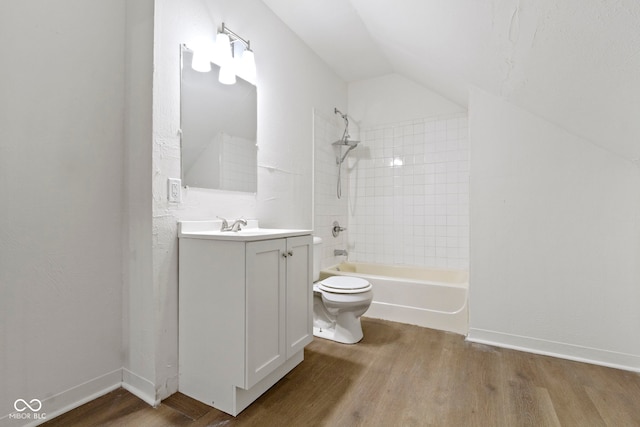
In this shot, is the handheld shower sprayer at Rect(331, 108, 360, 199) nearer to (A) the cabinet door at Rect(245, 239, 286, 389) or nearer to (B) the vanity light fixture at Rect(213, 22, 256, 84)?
Result: (B) the vanity light fixture at Rect(213, 22, 256, 84)

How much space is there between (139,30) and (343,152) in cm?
221

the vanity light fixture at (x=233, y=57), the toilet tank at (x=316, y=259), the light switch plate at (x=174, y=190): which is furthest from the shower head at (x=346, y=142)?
the light switch plate at (x=174, y=190)

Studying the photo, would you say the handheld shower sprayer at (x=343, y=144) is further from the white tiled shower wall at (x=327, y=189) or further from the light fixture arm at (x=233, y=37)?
the light fixture arm at (x=233, y=37)

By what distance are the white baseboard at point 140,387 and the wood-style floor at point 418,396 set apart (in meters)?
0.03

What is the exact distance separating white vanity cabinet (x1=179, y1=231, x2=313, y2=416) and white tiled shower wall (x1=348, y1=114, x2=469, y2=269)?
185 cm

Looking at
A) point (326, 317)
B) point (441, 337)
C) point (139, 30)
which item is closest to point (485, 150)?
point (441, 337)

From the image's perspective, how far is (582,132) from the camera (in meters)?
1.82

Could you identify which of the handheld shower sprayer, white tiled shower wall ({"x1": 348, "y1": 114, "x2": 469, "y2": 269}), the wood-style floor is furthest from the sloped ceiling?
the wood-style floor

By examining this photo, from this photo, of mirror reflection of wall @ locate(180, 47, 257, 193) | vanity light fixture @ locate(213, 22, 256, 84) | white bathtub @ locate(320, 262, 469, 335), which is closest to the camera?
mirror reflection of wall @ locate(180, 47, 257, 193)

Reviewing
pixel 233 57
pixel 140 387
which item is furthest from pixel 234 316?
pixel 233 57

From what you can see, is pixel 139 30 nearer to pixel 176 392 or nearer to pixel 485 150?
pixel 176 392

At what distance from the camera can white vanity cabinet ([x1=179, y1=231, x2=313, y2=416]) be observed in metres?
1.35

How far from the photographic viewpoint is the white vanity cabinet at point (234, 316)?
4.44ft

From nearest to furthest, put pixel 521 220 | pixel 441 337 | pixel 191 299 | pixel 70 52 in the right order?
pixel 70 52
pixel 191 299
pixel 521 220
pixel 441 337
